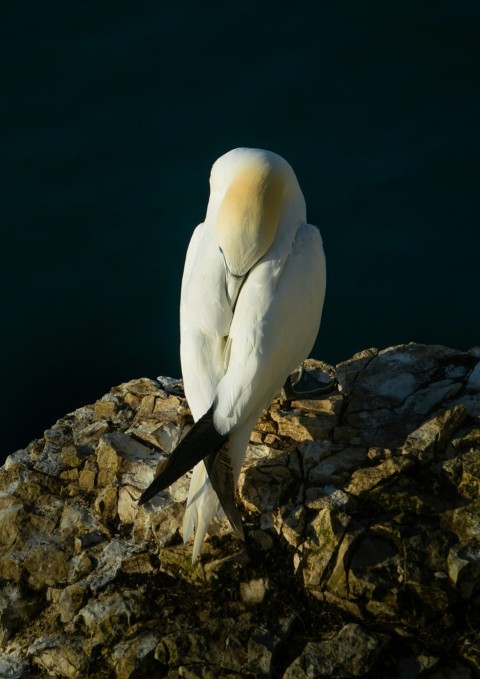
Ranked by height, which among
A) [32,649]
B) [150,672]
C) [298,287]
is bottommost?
[150,672]

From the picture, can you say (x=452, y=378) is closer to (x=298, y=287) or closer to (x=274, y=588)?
(x=298, y=287)

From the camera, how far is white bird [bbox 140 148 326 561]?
4.59 metres

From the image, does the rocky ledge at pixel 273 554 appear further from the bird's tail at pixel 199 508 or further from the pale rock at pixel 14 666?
the bird's tail at pixel 199 508

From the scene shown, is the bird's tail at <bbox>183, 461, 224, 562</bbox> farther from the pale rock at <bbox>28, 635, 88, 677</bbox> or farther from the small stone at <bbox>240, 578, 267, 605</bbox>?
the pale rock at <bbox>28, 635, 88, 677</bbox>

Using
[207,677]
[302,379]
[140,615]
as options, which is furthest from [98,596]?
[302,379]

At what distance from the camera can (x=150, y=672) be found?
4.32 metres

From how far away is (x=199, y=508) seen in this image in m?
4.61

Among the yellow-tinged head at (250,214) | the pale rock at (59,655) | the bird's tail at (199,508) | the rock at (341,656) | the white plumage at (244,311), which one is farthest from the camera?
the yellow-tinged head at (250,214)

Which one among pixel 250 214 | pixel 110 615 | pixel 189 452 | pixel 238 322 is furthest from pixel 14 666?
pixel 250 214

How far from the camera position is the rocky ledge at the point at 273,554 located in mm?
4309

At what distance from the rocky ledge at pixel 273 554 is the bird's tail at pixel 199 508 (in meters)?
0.12

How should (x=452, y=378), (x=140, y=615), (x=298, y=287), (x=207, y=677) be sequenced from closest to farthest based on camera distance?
1. (x=207, y=677)
2. (x=140, y=615)
3. (x=298, y=287)
4. (x=452, y=378)

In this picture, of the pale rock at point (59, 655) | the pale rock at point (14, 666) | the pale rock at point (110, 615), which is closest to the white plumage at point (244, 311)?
the pale rock at point (110, 615)

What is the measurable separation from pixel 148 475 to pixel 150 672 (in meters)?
1.09
